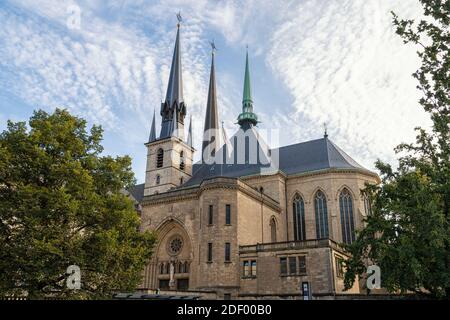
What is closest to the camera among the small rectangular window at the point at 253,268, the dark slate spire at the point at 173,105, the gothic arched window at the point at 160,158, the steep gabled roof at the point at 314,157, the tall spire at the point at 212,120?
the small rectangular window at the point at 253,268

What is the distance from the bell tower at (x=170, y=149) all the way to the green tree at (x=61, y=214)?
27973 millimetres

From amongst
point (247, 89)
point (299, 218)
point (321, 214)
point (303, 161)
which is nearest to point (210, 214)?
point (299, 218)

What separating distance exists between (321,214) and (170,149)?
62.5ft

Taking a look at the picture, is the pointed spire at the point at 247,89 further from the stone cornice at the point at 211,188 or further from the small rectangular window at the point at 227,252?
the small rectangular window at the point at 227,252

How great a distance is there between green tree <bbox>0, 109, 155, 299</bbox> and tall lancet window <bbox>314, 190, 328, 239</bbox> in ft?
77.1

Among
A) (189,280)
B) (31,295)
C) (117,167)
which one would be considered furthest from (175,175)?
(31,295)

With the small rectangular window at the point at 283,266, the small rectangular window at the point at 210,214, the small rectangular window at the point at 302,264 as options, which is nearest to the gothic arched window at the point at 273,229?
the small rectangular window at the point at 210,214

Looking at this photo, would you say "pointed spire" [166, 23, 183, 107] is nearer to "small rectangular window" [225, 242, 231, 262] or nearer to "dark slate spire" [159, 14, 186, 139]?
"dark slate spire" [159, 14, 186, 139]

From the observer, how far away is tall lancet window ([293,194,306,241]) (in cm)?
3853

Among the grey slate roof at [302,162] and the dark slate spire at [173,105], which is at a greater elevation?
the dark slate spire at [173,105]

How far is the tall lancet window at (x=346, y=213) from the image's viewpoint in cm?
3694
